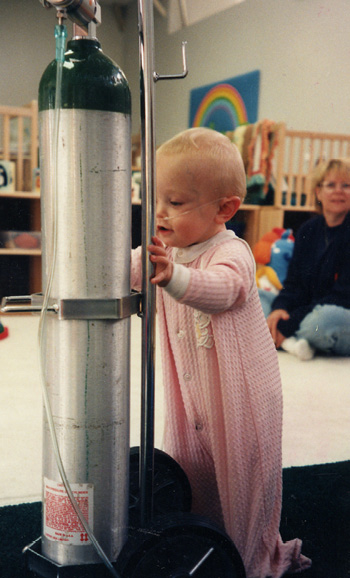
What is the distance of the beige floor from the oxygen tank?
0.40 m

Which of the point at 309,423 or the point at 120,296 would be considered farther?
the point at 309,423

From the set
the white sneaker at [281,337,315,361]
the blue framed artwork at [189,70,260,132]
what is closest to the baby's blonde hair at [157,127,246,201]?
the white sneaker at [281,337,315,361]

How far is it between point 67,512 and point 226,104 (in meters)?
3.12

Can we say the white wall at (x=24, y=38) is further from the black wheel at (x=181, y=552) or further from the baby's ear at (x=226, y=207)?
the black wheel at (x=181, y=552)

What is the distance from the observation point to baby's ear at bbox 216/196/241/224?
2.24 feet

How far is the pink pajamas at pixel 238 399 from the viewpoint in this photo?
0.67 metres

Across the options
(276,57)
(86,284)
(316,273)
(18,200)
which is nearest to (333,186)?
(316,273)

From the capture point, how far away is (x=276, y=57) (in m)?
2.54

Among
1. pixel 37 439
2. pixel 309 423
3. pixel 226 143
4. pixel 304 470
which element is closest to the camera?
pixel 226 143

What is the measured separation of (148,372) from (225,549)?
20 centimetres

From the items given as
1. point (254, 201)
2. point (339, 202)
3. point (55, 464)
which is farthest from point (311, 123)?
point (55, 464)

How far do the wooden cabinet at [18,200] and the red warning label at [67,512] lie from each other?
2385mm

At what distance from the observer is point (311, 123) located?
2842mm

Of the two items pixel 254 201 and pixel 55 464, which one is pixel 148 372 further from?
pixel 254 201
